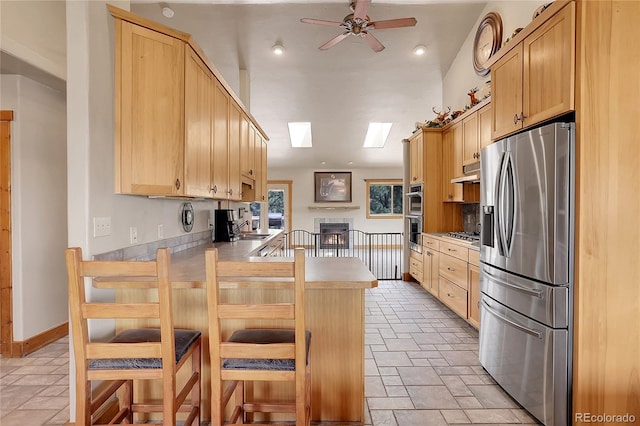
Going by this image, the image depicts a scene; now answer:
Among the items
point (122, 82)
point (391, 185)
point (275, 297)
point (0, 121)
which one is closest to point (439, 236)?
point (275, 297)

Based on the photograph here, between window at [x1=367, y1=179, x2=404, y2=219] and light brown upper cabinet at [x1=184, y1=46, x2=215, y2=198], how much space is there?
8.48 meters

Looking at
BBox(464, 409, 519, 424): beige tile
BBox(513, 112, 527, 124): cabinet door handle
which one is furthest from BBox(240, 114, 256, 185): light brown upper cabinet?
BBox(464, 409, 519, 424): beige tile

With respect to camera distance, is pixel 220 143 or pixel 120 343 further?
pixel 220 143

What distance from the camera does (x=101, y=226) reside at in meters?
1.83

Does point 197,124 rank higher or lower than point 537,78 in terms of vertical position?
lower

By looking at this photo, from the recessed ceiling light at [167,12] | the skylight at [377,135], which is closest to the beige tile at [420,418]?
the recessed ceiling light at [167,12]

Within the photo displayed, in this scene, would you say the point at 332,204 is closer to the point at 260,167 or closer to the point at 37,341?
the point at 260,167

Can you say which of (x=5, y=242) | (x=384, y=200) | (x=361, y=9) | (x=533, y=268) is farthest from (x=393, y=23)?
(x=384, y=200)

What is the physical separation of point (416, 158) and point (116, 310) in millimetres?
4567

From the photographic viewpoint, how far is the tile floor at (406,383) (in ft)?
6.50

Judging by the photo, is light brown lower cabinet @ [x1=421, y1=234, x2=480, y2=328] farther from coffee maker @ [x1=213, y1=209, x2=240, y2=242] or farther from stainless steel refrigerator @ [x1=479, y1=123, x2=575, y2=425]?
coffee maker @ [x1=213, y1=209, x2=240, y2=242]

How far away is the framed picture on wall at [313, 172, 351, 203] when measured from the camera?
10.5m

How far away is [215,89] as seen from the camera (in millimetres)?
2615

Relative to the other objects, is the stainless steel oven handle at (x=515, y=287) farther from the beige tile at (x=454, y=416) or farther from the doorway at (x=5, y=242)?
the doorway at (x=5, y=242)
